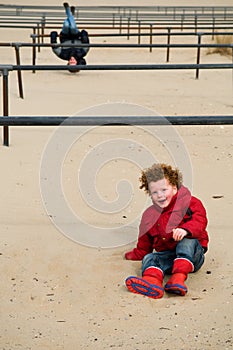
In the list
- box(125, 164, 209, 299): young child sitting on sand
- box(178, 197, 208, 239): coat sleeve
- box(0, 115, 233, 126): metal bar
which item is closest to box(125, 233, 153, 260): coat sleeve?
box(125, 164, 209, 299): young child sitting on sand

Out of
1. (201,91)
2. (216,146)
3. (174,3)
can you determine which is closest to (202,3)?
(174,3)

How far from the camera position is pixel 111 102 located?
26.8 feet

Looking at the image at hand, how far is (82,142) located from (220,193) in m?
1.63

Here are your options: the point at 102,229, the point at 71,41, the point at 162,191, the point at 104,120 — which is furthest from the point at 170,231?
the point at 71,41

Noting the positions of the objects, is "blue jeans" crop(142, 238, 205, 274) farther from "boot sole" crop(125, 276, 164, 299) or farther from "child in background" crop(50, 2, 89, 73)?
"child in background" crop(50, 2, 89, 73)

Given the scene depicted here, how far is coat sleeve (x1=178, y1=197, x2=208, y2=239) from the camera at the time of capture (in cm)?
336

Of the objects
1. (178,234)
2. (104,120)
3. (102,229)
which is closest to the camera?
(104,120)

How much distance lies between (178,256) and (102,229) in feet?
2.69

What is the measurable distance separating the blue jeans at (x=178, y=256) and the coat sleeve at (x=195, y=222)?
0.05 metres

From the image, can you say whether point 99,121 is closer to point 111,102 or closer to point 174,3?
point 111,102

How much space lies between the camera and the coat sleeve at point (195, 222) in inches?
132

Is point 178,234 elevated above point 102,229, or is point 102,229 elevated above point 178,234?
point 178,234

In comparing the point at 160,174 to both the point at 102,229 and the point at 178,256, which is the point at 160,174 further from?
the point at 102,229

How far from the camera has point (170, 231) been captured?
134 inches
